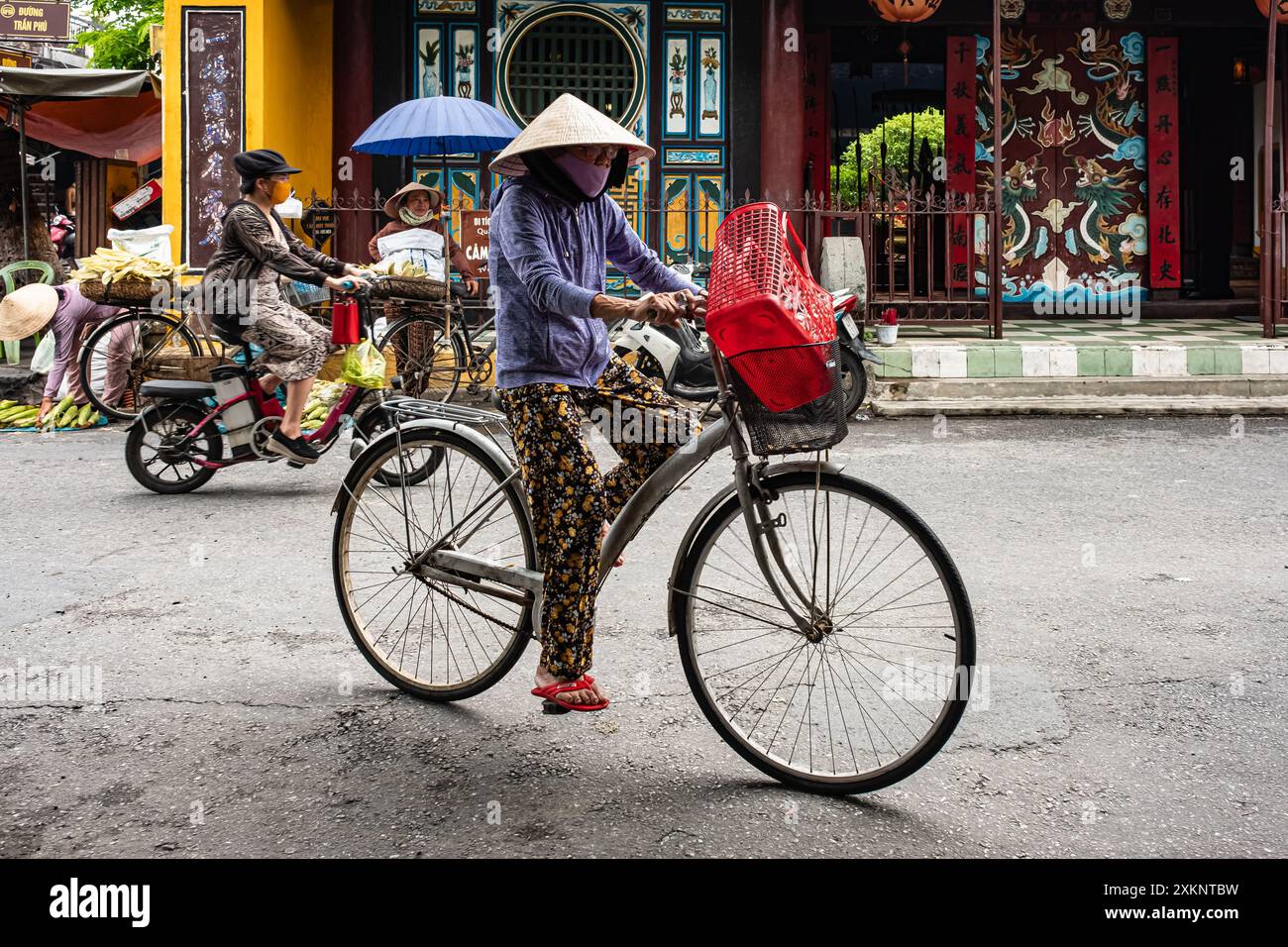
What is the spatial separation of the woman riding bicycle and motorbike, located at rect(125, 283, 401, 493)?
83mm

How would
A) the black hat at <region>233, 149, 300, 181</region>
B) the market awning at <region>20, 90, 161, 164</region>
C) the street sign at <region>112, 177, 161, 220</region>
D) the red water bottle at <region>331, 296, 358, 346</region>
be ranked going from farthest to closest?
1. the market awning at <region>20, 90, 161, 164</region>
2. the street sign at <region>112, 177, 161, 220</region>
3. the black hat at <region>233, 149, 300, 181</region>
4. the red water bottle at <region>331, 296, 358, 346</region>

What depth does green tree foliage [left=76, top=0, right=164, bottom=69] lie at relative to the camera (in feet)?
78.8

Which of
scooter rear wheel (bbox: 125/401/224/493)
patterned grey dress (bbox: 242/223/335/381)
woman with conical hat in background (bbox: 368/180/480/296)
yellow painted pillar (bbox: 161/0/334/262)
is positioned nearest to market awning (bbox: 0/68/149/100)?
yellow painted pillar (bbox: 161/0/334/262)

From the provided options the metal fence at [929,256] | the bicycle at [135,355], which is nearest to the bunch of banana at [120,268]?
the bicycle at [135,355]

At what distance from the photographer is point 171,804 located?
3162mm

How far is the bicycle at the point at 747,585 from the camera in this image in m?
3.16

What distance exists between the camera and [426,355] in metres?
10.1

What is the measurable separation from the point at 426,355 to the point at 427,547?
251 inches

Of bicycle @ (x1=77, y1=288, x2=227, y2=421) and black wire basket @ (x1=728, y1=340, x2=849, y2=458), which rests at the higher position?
bicycle @ (x1=77, y1=288, x2=227, y2=421)

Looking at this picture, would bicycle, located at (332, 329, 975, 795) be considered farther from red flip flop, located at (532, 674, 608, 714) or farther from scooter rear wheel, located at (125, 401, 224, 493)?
scooter rear wheel, located at (125, 401, 224, 493)

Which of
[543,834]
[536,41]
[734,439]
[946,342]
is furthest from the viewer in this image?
[536,41]
